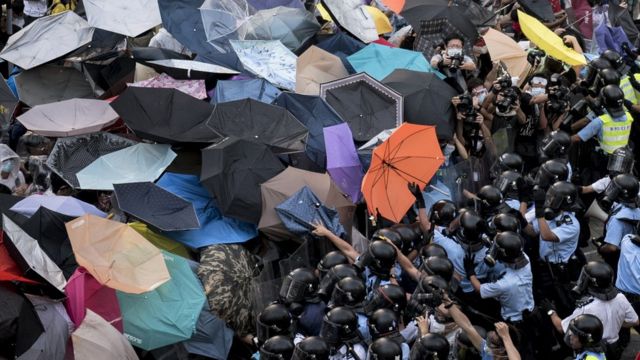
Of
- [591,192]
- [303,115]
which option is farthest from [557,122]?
[303,115]

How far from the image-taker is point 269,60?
1370 cm

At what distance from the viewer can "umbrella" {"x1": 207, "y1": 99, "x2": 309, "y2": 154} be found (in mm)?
11758

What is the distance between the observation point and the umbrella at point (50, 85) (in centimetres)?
1392

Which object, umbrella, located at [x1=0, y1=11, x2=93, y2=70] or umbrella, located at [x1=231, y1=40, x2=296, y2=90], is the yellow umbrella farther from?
umbrella, located at [x1=0, y1=11, x2=93, y2=70]

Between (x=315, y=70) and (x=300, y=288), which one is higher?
(x=300, y=288)

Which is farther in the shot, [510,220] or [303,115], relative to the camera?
[303,115]

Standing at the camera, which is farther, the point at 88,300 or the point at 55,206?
the point at 55,206

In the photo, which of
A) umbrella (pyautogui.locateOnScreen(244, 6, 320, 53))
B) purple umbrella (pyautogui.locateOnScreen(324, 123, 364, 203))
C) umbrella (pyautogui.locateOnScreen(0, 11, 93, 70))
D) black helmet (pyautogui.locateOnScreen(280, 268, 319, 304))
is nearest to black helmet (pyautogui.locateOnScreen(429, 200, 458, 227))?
purple umbrella (pyautogui.locateOnScreen(324, 123, 364, 203))

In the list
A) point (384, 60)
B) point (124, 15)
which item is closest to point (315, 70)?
point (384, 60)

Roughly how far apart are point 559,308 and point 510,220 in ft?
3.57

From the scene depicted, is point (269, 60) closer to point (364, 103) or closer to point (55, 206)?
point (364, 103)

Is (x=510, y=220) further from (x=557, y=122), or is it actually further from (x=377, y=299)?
(x=557, y=122)

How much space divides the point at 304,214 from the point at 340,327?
2.31 metres

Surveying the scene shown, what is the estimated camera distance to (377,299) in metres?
9.09
